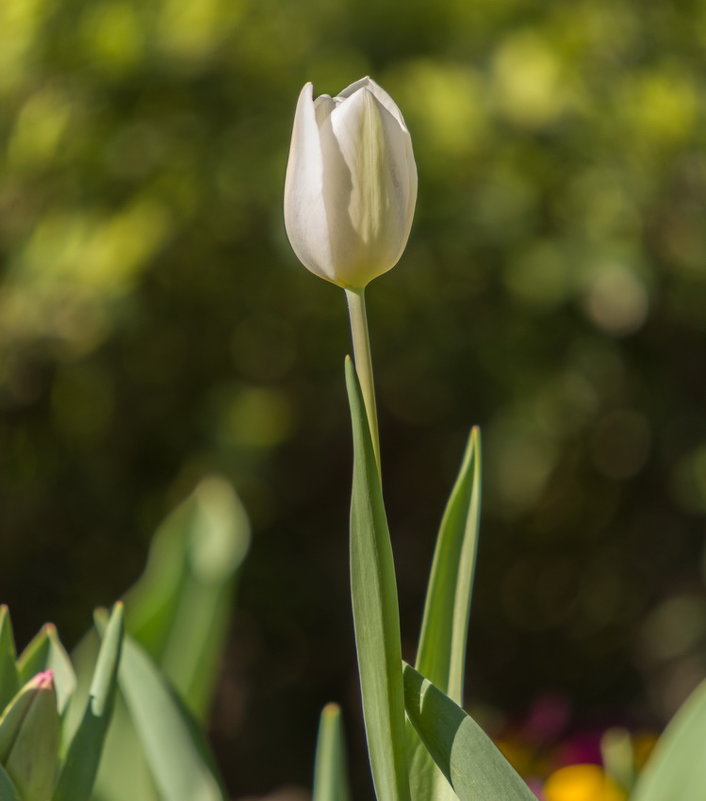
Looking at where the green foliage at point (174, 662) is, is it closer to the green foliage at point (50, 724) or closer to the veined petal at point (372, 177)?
the green foliage at point (50, 724)

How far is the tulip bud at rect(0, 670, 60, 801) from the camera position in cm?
52

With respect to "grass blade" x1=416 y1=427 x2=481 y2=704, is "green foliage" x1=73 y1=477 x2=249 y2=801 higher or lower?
lower

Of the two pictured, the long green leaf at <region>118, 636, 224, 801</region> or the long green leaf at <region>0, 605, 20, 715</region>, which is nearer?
the long green leaf at <region>0, 605, 20, 715</region>

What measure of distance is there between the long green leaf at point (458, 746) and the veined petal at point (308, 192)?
7.4 inches

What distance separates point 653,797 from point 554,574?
230 cm

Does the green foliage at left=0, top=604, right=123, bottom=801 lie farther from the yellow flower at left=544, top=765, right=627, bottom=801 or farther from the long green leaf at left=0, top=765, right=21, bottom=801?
the yellow flower at left=544, top=765, right=627, bottom=801

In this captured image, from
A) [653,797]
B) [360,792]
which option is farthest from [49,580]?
[653,797]

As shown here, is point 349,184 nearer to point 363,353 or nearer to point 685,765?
point 363,353

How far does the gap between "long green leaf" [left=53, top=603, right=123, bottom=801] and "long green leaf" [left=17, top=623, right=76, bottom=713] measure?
54 mm

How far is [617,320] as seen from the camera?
2.08m

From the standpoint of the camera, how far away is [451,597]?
59cm

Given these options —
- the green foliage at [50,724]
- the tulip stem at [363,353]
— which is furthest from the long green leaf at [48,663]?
the tulip stem at [363,353]

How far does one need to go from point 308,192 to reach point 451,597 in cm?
21

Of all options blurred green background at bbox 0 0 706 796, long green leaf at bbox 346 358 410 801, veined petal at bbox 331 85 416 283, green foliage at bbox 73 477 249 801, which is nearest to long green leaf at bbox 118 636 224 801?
green foliage at bbox 73 477 249 801
